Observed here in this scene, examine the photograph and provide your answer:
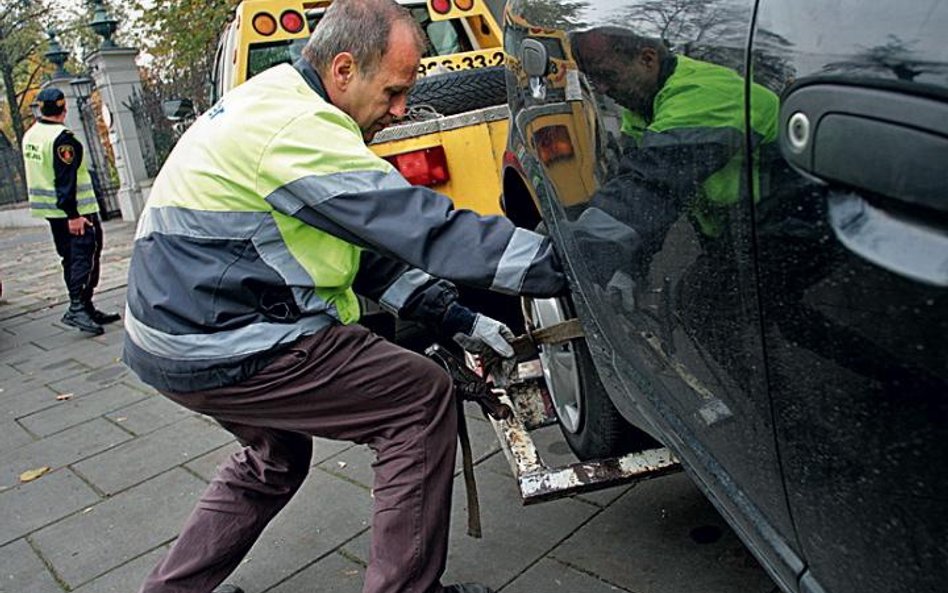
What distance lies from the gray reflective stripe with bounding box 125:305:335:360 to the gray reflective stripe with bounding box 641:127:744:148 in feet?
→ 3.17

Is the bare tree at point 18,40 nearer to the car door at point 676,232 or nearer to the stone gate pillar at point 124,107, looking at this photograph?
→ the stone gate pillar at point 124,107

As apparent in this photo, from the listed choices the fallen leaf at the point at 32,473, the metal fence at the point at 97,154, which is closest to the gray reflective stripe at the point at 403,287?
the fallen leaf at the point at 32,473

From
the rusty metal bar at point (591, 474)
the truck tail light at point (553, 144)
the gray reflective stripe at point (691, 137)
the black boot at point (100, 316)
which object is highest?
the gray reflective stripe at point (691, 137)

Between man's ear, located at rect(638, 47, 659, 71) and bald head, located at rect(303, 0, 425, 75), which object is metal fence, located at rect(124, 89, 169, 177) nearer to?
bald head, located at rect(303, 0, 425, 75)

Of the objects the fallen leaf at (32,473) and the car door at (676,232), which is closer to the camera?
the car door at (676,232)

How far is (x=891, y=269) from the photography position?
0.90 meters

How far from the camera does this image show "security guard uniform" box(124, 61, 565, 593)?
180cm

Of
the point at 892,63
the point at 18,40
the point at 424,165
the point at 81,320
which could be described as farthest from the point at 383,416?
the point at 18,40

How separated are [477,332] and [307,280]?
0.54m

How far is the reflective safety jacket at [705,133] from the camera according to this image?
3.62 ft

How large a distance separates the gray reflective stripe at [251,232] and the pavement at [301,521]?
1003 mm

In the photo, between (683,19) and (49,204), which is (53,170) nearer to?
(49,204)

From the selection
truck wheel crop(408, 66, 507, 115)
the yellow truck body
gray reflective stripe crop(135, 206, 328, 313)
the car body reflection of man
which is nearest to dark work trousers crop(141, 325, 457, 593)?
gray reflective stripe crop(135, 206, 328, 313)

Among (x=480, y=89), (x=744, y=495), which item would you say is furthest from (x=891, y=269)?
(x=480, y=89)
